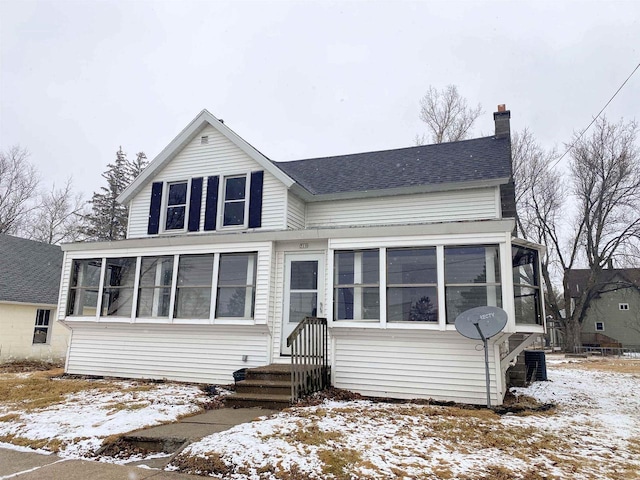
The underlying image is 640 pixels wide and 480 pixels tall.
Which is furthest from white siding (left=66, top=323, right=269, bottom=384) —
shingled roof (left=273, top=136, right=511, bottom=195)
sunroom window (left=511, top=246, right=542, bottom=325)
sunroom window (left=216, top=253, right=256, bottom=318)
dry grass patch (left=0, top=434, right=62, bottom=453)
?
sunroom window (left=511, top=246, right=542, bottom=325)

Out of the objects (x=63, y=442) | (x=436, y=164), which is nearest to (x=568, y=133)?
(x=436, y=164)

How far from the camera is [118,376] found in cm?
986

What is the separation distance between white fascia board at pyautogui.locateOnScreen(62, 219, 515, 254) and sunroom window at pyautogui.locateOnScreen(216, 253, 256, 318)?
0.43m

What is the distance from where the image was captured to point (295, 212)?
1073 centimetres

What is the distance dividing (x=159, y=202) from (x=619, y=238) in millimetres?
27402

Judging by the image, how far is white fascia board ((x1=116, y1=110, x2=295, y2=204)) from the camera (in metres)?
10.4

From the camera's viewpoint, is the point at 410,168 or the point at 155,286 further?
the point at 410,168

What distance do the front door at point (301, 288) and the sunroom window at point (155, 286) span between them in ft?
9.46

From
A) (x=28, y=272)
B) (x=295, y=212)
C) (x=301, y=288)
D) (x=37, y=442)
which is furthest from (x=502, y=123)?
(x=28, y=272)

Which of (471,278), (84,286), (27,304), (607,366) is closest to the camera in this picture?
(471,278)

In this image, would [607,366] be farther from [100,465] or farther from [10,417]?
[10,417]

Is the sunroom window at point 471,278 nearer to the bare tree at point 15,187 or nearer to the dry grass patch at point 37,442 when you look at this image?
the dry grass patch at point 37,442

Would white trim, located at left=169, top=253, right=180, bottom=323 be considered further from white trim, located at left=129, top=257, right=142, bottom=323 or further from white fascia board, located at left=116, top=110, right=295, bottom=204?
white fascia board, located at left=116, top=110, right=295, bottom=204

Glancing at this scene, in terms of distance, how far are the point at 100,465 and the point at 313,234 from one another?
213 inches
